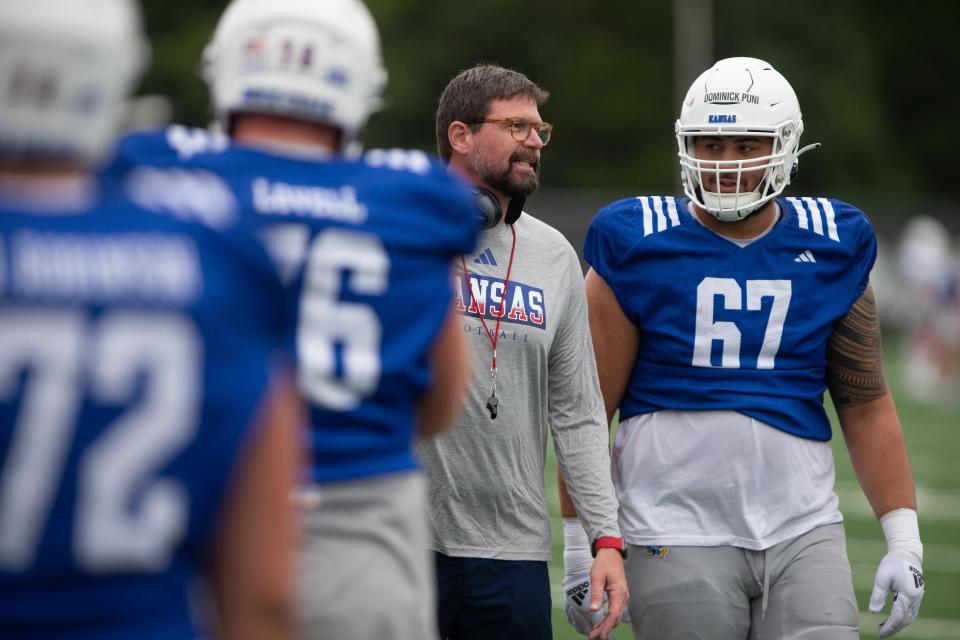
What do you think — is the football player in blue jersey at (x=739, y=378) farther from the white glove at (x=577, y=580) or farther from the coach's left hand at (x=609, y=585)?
the coach's left hand at (x=609, y=585)

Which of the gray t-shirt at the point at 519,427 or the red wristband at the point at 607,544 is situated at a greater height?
the gray t-shirt at the point at 519,427

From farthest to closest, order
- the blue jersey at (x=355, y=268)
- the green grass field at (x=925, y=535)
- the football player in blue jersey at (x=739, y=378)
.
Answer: the green grass field at (x=925, y=535)
the football player in blue jersey at (x=739, y=378)
the blue jersey at (x=355, y=268)

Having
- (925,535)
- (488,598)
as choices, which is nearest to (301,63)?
(488,598)

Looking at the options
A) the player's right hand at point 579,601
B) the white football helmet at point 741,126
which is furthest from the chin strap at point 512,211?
the player's right hand at point 579,601

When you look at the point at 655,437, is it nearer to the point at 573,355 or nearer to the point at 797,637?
the point at 573,355

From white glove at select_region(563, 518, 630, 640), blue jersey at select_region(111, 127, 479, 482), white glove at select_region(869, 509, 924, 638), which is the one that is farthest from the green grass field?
blue jersey at select_region(111, 127, 479, 482)

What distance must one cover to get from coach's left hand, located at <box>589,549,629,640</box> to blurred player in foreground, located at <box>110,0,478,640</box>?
1134 millimetres

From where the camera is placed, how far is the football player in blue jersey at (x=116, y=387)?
4.87 feet

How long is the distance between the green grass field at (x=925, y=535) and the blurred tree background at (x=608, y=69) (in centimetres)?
1774

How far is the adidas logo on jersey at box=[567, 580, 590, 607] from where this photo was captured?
3.69 metres

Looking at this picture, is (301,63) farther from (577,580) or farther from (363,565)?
(577,580)

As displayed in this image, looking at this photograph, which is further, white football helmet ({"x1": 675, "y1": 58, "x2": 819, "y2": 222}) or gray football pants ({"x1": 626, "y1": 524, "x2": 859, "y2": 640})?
white football helmet ({"x1": 675, "y1": 58, "x2": 819, "y2": 222})

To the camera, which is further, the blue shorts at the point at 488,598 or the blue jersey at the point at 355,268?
the blue shorts at the point at 488,598

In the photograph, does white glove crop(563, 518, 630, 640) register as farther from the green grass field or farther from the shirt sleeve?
the green grass field
